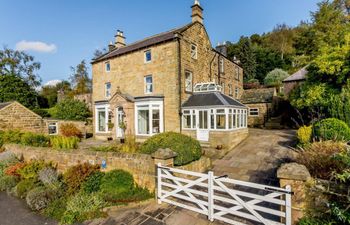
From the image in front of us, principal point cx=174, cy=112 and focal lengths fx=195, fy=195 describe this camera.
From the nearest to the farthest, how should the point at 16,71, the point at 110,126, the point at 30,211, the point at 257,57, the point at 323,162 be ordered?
the point at 323,162 < the point at 30,211 < the point at 110,126 < the point at 16,71 < the point at 257,57

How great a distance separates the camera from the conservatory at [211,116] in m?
13.0

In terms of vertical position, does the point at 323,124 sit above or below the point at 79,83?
below

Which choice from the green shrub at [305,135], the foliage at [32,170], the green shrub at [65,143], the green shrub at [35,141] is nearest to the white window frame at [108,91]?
the green shrub at [35,141]

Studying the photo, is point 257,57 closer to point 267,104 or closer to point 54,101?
point 267,104

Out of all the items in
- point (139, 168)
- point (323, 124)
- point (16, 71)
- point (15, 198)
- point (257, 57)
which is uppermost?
point (257, 57)

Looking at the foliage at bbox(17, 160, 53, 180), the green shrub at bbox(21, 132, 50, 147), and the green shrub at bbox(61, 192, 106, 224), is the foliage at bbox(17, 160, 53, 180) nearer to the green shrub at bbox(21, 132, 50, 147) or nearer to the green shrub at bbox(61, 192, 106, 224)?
the green shrub at bbox(21, 132, 50, 147)

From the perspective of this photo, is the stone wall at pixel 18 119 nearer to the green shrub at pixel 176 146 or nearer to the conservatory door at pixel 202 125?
the green shrub at pixel 176 146

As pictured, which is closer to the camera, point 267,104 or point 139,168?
point 139,168

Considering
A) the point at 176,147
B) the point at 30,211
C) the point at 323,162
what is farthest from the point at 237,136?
the point at 30,211

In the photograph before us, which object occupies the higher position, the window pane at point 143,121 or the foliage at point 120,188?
the window pane at point 143,121

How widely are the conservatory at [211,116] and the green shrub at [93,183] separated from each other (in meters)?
7.85

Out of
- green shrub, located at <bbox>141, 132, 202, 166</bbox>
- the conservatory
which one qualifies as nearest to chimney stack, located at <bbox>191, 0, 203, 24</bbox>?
the conservatory

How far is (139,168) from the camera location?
7.01 meters

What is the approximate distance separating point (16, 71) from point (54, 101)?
938cm
